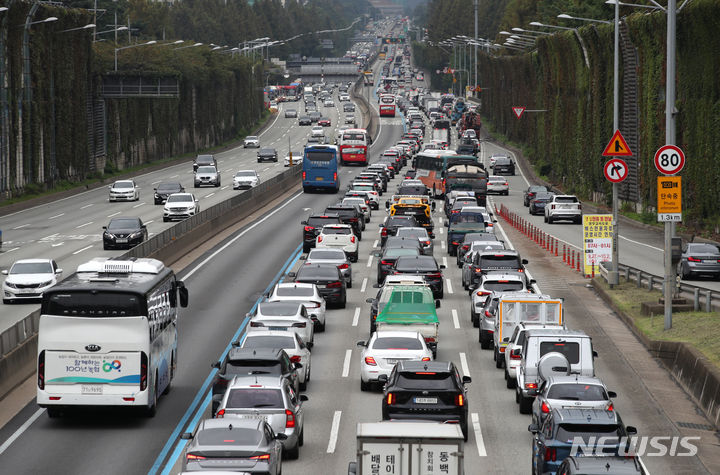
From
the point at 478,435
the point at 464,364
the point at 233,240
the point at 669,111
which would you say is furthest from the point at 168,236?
the point at 478,435

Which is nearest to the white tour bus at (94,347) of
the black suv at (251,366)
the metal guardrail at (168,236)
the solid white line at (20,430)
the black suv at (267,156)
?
the solid white line at (20,430)

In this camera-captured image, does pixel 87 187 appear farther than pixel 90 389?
Yes

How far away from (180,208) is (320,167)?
797 inches

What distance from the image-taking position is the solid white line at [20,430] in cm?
2209

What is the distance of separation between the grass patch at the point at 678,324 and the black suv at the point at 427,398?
759 cm

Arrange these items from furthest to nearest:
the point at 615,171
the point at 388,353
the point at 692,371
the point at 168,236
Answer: the point at 168,236
the point at 615,171
the point at 692,371
the point at 388,353

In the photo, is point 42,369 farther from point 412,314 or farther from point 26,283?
point 26,283

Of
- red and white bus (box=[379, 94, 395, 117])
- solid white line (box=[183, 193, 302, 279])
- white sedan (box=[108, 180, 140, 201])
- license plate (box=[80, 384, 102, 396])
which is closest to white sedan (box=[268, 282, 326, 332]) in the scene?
license plate (box=[80, 384, 102, 396])

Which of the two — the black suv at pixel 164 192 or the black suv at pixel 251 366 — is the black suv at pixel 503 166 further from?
the black suv at pixel 251 366

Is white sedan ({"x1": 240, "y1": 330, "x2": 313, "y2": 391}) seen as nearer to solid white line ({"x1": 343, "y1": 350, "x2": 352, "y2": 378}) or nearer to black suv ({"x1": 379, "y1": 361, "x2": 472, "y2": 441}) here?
solid white line ({"x1": 343, "y1": 350, "x2": 352, "y2": 378})

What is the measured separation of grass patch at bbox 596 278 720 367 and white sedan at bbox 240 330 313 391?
29.9 feet

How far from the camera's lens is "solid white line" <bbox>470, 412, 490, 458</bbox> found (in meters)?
21.5

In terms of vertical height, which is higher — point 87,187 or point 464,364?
point 87,187

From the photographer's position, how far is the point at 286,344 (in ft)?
86.7
